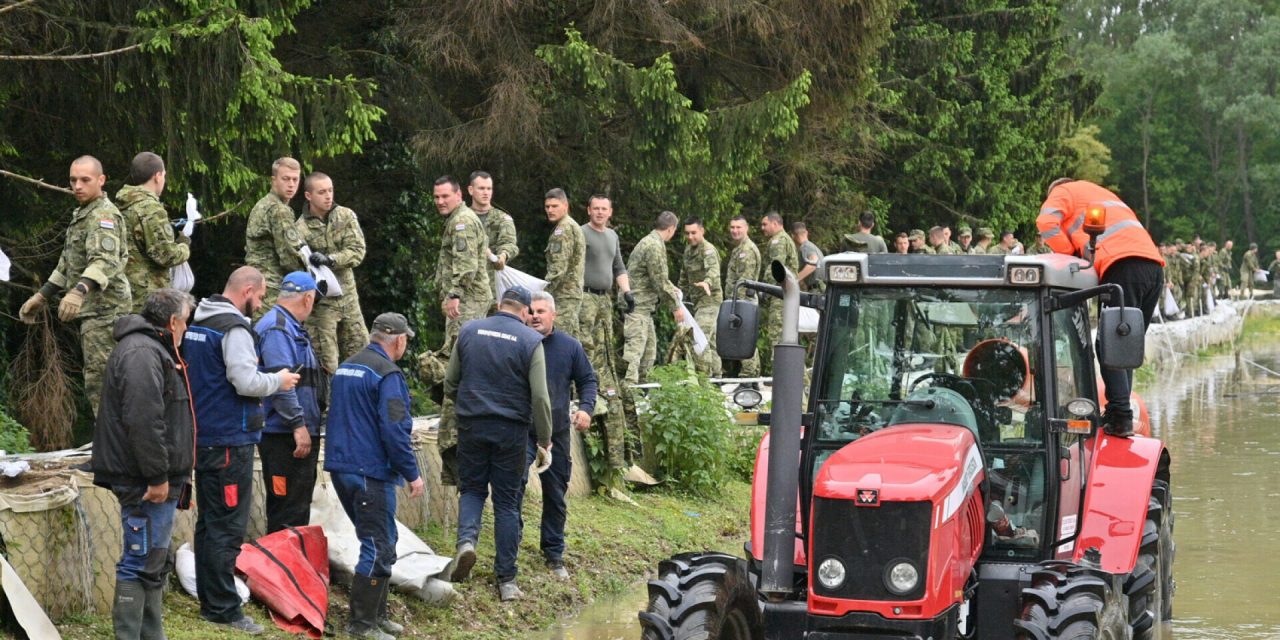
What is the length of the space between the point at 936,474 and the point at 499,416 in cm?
396

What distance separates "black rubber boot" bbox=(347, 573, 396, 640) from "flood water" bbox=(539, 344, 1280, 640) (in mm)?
1287

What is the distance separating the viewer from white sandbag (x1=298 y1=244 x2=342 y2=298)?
11117 mm

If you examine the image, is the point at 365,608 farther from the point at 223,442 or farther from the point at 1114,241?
the point at 1114,241

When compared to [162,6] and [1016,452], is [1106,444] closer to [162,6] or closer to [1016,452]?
[1016,452]

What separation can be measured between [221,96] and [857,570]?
281 inches

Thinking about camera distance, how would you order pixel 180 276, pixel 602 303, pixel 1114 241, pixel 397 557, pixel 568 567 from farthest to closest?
pixel 602 303 < pixel 568 567 < pixel 180 276 < pixel 397 557 < pixel 1114 241

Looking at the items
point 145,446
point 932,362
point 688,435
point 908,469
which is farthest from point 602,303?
point 908,469

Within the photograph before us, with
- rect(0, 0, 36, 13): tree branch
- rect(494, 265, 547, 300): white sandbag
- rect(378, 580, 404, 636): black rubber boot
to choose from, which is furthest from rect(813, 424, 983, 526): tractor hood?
rect(0, 0, 36, 13): tree branch

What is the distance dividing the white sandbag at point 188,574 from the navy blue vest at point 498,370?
1.87 meters

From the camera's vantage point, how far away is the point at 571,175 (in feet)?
65.5

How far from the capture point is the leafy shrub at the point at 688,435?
14.2 meters

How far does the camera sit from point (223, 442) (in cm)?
853

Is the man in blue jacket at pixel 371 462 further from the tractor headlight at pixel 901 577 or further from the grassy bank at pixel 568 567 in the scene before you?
the tractor headlight at pixel 901 577

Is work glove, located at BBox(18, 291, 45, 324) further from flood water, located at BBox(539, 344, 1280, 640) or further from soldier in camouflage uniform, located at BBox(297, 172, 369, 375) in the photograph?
flood water, located at BBox(539, 344, 1280, 640)
